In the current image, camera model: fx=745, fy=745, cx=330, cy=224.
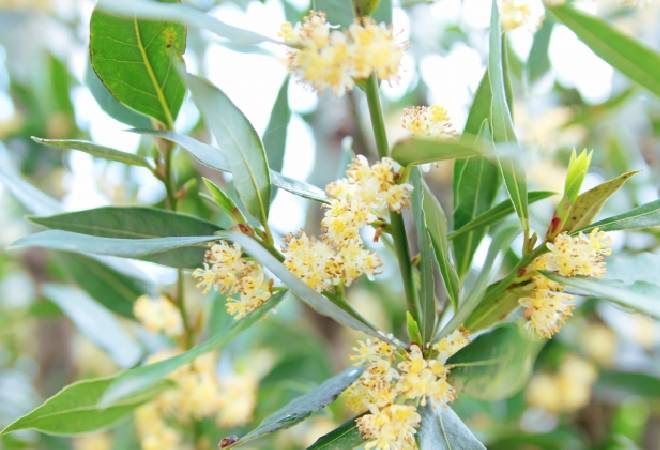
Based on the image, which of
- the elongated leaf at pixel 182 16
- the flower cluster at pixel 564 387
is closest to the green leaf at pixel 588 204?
the elongated leaf at pixel 182 16

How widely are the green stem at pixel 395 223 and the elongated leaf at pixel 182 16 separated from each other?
0.11 metres

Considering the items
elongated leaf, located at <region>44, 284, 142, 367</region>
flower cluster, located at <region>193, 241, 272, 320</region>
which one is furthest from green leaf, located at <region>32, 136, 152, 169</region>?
elongated leaf, located at <region>44, 284, 142, 367</region>

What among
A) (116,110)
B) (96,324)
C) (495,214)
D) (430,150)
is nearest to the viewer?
(430,150)

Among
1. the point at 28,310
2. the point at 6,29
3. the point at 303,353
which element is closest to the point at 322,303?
the point at 303,353

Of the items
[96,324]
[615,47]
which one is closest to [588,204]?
[615,47]

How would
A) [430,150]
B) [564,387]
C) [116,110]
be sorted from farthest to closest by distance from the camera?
[564,387]
[116,110]
[430,150]

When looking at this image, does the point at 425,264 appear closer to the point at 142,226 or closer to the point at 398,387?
the point at 398,387

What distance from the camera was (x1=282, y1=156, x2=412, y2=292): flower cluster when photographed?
72 cm

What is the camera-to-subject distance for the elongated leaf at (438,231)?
28.4 inches

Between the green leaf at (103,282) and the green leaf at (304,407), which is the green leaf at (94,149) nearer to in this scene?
the green leaf at (304,407)

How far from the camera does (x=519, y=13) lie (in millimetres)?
854

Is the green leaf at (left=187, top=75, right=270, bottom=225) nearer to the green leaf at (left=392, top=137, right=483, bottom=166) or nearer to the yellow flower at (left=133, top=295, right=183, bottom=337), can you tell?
the green leaf at (left=392, top=137, right=483, bottom=166)

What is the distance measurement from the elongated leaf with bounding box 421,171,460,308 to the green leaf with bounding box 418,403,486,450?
0.43 ft

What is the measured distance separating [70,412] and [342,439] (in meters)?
0.33
